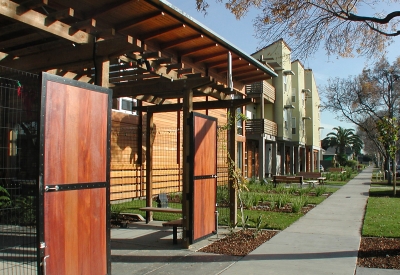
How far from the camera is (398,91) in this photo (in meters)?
28.8

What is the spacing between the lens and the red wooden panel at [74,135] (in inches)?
173

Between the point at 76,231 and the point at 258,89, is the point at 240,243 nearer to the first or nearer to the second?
the point at 76,231

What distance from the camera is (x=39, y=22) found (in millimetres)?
5035

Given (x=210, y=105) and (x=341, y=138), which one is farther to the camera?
(x=341, y=138)

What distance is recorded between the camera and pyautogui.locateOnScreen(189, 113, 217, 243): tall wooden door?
7.49 metres

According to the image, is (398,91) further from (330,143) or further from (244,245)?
(330,143)

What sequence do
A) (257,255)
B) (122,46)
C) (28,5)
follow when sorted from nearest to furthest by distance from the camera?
(28,5), (122,46), (257,255)

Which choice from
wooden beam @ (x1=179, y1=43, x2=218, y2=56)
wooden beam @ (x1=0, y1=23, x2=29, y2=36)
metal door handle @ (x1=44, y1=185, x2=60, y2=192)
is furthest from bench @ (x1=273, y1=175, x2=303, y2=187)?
metal door handle @ (x1=44, y1=185, x2=60, y2=192)

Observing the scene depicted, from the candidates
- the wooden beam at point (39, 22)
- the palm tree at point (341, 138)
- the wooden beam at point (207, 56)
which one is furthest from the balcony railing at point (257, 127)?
the palm tree at point (341, 138)

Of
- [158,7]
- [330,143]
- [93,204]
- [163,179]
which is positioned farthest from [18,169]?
[330,143]

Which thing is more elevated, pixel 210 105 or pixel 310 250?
pixel 210 105

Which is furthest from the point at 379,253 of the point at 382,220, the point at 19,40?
the point at 19,40

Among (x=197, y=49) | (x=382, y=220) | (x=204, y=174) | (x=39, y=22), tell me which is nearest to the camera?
(x=39, y=22)

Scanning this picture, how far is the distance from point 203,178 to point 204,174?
0.10 meters
